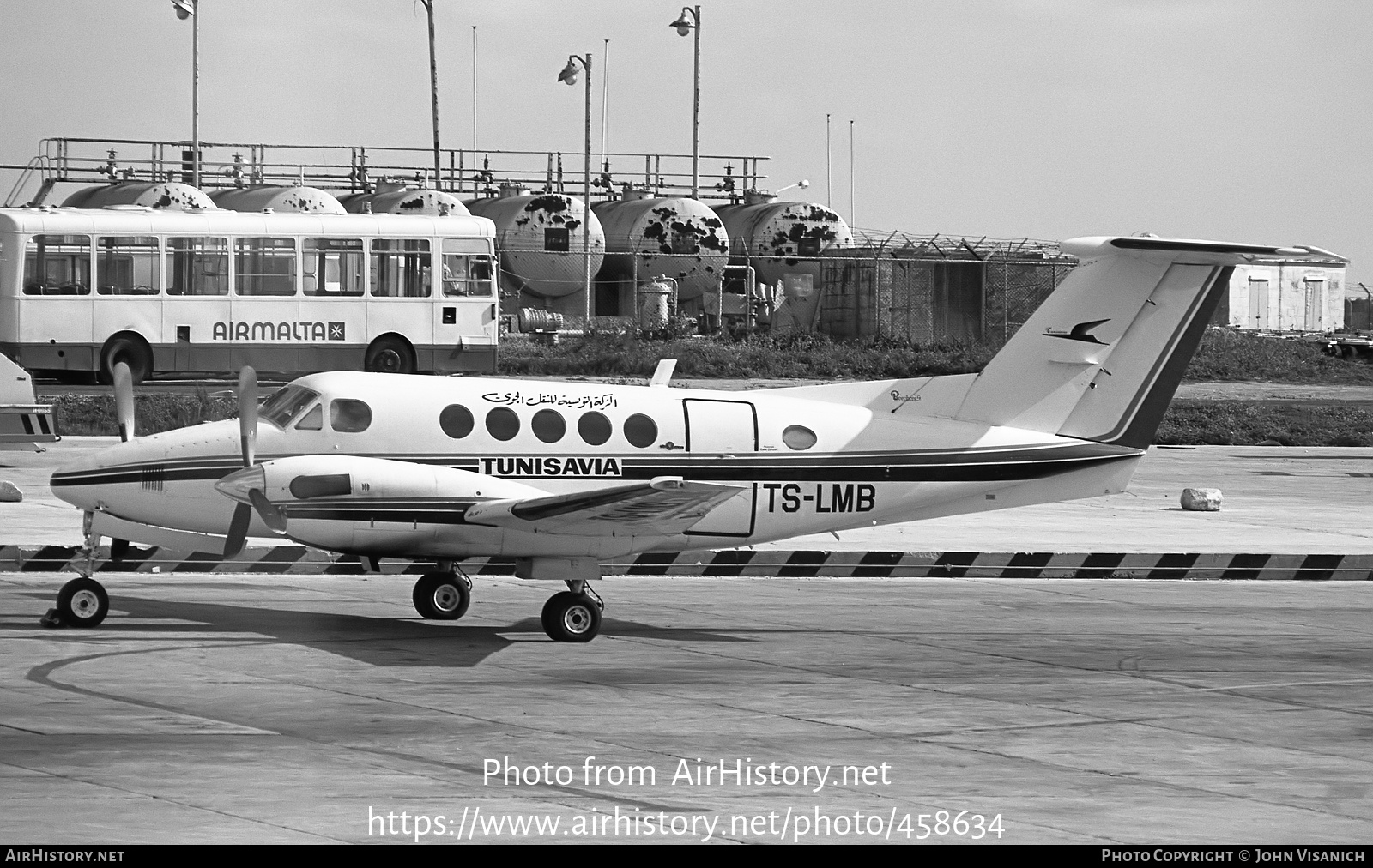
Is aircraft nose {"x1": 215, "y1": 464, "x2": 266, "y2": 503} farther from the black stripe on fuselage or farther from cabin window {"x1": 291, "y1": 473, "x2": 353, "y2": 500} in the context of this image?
the black stripe on fuselage

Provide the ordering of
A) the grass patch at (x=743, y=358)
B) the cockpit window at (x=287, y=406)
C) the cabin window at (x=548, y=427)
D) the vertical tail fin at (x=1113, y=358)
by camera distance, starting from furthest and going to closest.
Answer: the grass patch at (x=743, y=358), the vertical tail fin at (x=1113, y=358), the cabin window at (x=548, y=427), the cockpit window at (x=287, y=406)

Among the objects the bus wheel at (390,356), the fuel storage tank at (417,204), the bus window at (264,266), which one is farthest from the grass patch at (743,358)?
the bus window at (264,266)

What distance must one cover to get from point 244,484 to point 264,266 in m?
23.1


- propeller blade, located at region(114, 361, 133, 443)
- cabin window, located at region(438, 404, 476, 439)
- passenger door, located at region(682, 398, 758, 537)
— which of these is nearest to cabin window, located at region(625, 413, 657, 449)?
passenger door, located at region(682, 398, 758, 537)

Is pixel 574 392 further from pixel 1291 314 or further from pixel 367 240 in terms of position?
pixel 1291 314

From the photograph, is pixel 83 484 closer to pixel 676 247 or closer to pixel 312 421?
pixel 312 421

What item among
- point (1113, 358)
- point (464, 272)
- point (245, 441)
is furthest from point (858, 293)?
point (245, 441)

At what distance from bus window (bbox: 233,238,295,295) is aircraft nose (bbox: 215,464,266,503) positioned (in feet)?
74.9

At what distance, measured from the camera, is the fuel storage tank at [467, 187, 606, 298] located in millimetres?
56125

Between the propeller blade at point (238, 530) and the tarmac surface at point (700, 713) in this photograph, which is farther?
the propeller blade at point (238, 530)

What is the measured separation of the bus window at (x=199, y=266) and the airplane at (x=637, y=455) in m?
21.1

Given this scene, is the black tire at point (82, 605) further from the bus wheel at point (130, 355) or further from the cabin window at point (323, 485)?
the bus wheel at point (130, 355)

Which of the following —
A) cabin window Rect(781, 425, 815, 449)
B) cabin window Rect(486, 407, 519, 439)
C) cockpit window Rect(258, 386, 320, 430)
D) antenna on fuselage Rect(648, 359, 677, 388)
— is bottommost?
cabin window Rect(781, 425, 815, 449)

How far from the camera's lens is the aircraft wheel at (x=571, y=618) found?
14.0 metres
